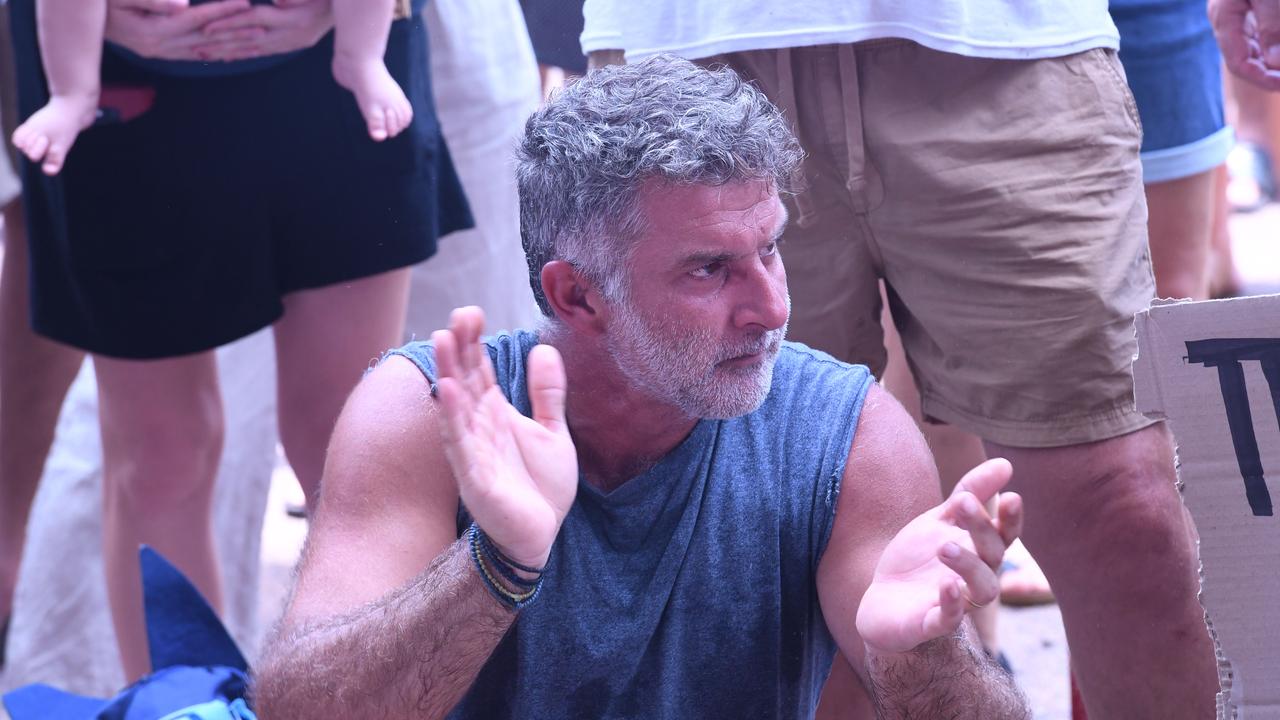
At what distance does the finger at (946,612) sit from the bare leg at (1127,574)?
67 centimetres

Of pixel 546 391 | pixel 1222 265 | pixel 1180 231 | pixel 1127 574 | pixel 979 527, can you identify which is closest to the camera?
pixel 979 527

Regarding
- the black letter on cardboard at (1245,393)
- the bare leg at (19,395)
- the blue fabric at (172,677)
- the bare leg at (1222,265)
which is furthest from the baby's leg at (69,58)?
the bare leg at (1222,265)

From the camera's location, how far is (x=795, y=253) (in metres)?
2.47

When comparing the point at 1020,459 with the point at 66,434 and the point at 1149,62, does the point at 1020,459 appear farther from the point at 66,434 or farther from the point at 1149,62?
the point at 66,434

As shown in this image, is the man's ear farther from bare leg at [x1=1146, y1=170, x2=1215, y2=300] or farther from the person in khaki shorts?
bare leg at [x1=1146, y1=170, x2=1215, y2=300]

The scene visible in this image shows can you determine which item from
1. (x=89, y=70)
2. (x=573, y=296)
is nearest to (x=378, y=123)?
(x=89, y=70)

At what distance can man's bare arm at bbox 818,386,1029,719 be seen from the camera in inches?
64.9

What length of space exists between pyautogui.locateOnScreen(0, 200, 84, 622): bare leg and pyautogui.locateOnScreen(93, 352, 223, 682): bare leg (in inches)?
19.8

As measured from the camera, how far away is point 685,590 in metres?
2.08

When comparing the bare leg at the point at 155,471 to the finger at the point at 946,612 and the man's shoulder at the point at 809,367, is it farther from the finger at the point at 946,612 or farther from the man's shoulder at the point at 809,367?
the finger at the point at 946,612

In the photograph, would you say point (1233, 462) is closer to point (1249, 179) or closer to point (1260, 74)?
point (1260, 74)

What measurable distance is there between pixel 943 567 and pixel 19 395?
2.39 meters

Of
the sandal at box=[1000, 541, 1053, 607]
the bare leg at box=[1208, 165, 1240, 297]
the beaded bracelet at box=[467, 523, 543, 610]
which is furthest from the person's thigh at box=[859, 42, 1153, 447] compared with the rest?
the bare leg at box=[1208, 165, 1240, 297]

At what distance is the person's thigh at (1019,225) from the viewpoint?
2.28m
